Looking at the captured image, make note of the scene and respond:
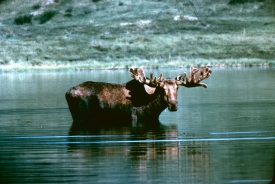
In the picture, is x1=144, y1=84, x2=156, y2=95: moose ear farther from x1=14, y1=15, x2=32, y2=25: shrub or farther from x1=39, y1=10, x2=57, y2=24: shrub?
x1=39, y1=10, x2=57, y2=24: shrub

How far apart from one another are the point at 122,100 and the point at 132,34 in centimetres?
5405

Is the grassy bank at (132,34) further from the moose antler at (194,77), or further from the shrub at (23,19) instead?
the moose antler at (194,77)

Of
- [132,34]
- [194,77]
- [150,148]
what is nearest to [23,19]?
[132,34]

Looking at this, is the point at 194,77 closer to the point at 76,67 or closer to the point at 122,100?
the point at 122,100

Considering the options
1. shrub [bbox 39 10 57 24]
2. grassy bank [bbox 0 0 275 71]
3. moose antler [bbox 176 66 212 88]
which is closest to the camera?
moose antler [bbox 176 66 212 88]

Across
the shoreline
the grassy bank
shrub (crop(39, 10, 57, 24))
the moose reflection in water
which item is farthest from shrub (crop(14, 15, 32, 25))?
the moose reflection in water

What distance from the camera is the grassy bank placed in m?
59.6

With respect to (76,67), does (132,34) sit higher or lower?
higher

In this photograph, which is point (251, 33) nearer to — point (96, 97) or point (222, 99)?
point (222, 99)

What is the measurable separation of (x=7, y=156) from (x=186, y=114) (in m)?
7.08

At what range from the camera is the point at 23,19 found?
8044 centimetres

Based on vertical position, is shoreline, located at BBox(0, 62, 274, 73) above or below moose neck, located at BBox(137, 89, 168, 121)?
below

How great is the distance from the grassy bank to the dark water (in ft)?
112

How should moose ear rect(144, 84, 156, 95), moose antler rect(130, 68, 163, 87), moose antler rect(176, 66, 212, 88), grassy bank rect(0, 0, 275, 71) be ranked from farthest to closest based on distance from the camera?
grassy bank rect(0, 0, 275, 71) < moose antler rect(176, 66, 212, 88) < moose ear rect(144, 84, 156, 95) < moose antler rect(130, 68, 163, 87)
